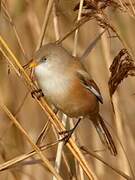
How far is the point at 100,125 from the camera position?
217cm

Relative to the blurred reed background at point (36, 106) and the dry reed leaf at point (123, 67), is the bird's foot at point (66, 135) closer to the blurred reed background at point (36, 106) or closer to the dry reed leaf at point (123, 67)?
the blurred reed background at point (36, 106)

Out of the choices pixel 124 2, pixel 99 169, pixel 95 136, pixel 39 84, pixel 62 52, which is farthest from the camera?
pixel 95 136

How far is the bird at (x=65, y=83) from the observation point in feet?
5.58

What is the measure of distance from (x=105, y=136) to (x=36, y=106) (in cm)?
53

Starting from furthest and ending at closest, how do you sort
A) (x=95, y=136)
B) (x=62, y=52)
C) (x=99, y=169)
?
(x=95, y=136)
(x=99, y=169)
(x=62, y=52)

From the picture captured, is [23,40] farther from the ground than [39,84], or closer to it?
farther from the ground

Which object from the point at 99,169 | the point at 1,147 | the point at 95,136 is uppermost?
the point at 1,147

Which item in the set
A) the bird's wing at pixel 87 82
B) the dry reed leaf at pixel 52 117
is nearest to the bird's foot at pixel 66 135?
the dry reed leaf at pixel 52 117

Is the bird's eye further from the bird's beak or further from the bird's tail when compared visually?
the bird's tail

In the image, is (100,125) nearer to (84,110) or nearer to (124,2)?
(84,110)

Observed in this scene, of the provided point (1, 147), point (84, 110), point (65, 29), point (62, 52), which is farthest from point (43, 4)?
point (1, 147)

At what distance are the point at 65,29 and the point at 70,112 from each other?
61 centimetres

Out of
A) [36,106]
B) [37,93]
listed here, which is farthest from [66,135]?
[36,106]

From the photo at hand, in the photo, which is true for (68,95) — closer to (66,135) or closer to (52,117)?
(66,135)
